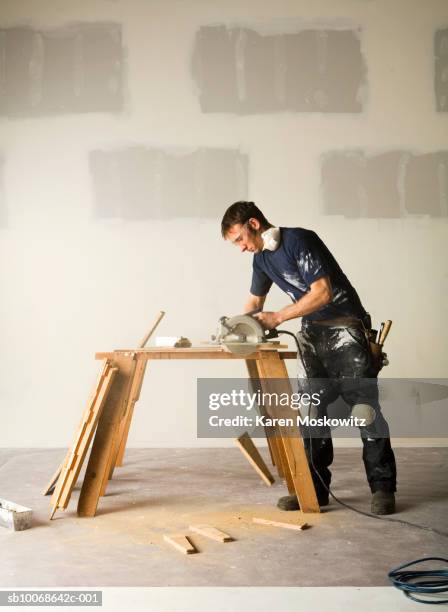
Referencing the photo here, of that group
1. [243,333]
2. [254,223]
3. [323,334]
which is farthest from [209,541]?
[254,223]

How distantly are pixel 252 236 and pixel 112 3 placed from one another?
2.69 metres

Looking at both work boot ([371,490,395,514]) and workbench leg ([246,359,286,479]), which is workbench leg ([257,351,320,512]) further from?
workbench leg ([246,359,286,479])

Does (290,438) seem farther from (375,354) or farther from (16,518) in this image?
(16,518)

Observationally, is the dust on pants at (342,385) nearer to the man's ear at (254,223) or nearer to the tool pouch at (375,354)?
the tool pouch at (375,354)

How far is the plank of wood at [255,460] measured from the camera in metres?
3.63

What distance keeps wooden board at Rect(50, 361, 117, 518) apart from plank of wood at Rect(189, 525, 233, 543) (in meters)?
0.54

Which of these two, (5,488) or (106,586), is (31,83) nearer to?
(5,488)

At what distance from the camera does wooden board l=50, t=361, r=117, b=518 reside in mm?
2908

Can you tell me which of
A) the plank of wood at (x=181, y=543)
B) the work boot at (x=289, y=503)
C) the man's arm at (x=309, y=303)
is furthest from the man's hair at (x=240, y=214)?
the plank of wood at (x=181, y=543)

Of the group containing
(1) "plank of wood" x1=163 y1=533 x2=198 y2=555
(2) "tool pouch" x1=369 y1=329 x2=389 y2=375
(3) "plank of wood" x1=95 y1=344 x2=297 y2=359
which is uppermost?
(3) "plank of wood" x1=95 y1=344 x2=297 y2=359

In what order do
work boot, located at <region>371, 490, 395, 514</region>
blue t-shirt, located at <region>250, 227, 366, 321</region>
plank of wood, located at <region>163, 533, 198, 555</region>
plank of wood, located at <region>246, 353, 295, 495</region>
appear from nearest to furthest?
plank of wood, located at <region>163, 533, 198, 555</region>, work boot, located at <region>371, 490, 395, 514</region>, blue t-shirt, located at <region>250, 227, 366, 321</region>, plank of wood, located at <region>246, 353, 295, 495</region>

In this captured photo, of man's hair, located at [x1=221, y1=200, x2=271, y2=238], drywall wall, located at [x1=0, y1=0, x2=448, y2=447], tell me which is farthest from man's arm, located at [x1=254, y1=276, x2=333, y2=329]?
drywall wall, located at [x1=0, y1=0, x2=448, y2=447]

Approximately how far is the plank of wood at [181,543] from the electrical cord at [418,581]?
66 cm

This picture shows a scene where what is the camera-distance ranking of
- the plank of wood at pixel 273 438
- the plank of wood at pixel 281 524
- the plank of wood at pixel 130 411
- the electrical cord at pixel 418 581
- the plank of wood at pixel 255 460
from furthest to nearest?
the plank of wood at pixel 130 411 < the plank of wood at pixel 255 460 < the plank of wood at pixel 273 438 < the plank of wood at pixel 281 524 < the electrical cord at pixel 418 581
